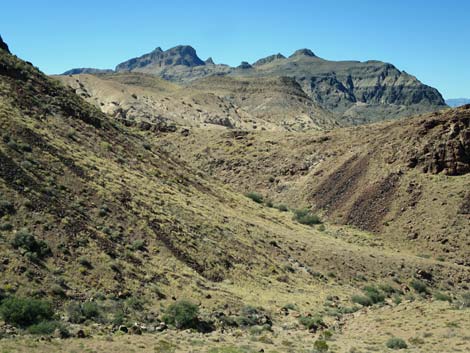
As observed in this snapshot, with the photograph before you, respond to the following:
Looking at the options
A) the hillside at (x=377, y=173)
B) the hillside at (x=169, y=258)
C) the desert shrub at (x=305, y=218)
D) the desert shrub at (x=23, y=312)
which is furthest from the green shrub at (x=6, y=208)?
the hillside at (x=377, y=173)

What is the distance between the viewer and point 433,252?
41406 mm

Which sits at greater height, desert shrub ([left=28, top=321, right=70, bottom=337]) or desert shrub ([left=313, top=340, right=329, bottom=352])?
desert shrub ([left=28, top=321, right=70, bottom=337])

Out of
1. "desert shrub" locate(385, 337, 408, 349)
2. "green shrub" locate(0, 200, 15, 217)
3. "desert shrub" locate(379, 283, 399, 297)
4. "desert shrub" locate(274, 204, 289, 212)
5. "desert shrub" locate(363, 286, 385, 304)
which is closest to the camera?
"desert shrub" locate(385, 337, 408, 349)

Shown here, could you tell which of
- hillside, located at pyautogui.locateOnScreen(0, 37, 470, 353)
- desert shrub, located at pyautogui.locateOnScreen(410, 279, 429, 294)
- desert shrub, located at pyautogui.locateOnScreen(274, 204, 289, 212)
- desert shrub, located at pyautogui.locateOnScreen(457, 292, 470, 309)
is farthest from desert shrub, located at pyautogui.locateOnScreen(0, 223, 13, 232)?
desert shrub, located at pyautogui.locateOnScreen(274, 204, 289, 212)

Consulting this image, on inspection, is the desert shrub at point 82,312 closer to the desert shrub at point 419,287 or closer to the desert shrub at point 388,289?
the desert shrub at point 388,289

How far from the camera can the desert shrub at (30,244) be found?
2323cm

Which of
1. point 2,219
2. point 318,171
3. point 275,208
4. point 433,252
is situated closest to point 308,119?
point 318,171

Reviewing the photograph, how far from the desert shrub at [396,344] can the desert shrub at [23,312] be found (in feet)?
40.6

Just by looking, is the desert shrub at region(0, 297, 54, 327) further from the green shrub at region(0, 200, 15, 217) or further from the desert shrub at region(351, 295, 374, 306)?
the desert shrub at region(351, 295, 374, 306)

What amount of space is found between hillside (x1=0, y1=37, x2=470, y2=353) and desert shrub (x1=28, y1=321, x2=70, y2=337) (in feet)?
0.15

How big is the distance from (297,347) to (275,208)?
29966 millimetres

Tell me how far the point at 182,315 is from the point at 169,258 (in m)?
6.26

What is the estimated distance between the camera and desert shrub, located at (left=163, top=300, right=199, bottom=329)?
71.5 feet

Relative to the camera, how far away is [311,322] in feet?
79.4
